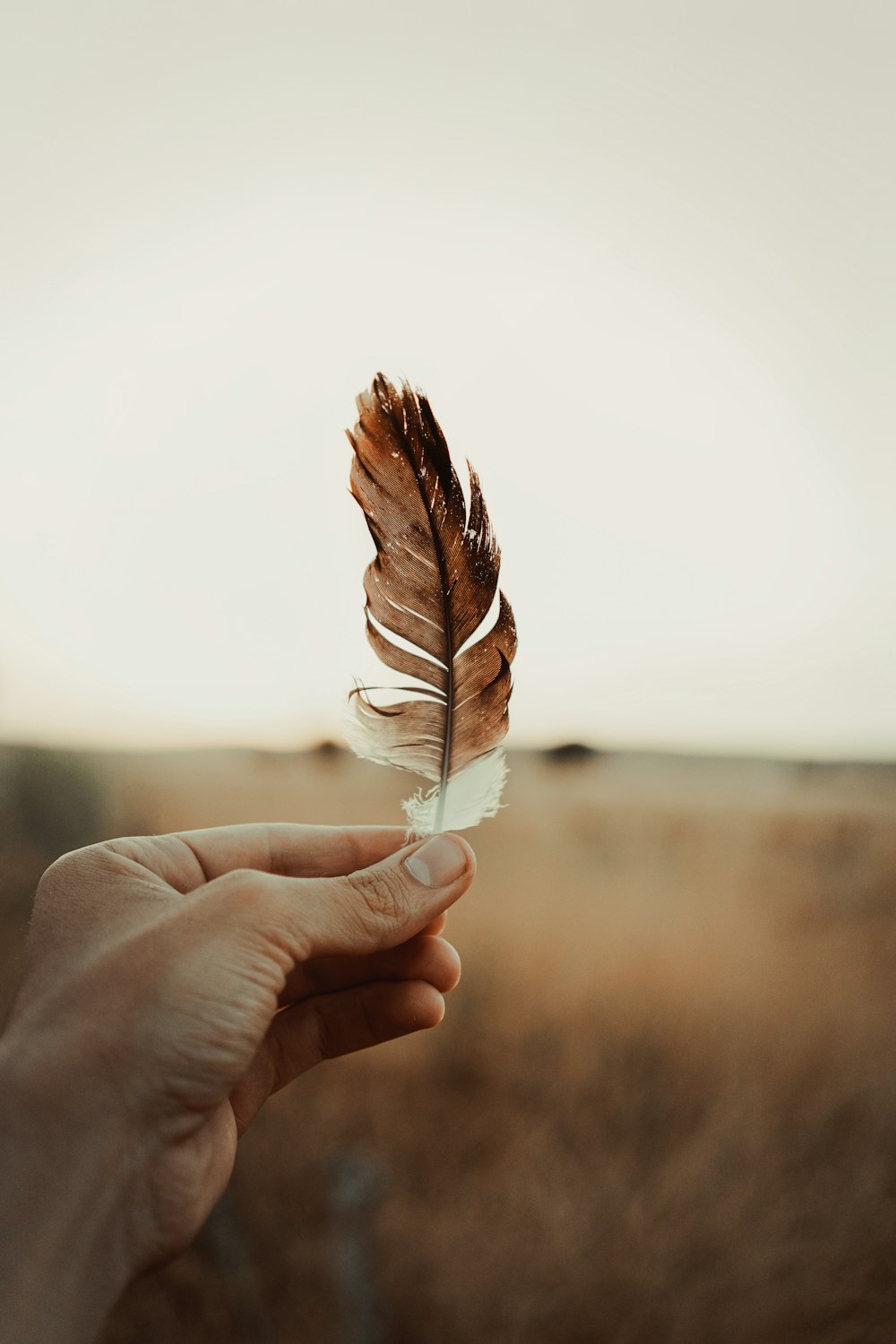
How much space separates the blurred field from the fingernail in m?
1.98

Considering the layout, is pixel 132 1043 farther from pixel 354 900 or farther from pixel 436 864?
pixel 436 864

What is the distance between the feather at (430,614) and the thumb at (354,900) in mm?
109

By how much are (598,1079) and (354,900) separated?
2.48 m

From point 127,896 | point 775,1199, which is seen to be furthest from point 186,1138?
point 775,1199

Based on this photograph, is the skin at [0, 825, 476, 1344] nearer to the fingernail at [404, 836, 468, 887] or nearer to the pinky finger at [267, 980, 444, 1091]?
the fingernail at [404, 836, 468, 887]

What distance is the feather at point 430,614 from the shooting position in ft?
3.24

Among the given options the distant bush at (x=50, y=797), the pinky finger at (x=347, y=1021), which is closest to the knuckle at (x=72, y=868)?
the pinky finger at (x=347, y=1021)

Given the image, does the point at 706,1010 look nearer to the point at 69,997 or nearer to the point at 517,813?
the point at 517,813

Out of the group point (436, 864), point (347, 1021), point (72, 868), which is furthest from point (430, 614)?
point (347, 1021)

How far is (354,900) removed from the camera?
98cm

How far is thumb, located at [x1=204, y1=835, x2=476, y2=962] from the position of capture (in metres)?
0.90

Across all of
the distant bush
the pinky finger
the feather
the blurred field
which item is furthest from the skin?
the distant bush

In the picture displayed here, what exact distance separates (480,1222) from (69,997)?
2.65 meters

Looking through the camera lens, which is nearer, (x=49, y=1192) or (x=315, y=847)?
(x=49, y=1192)
